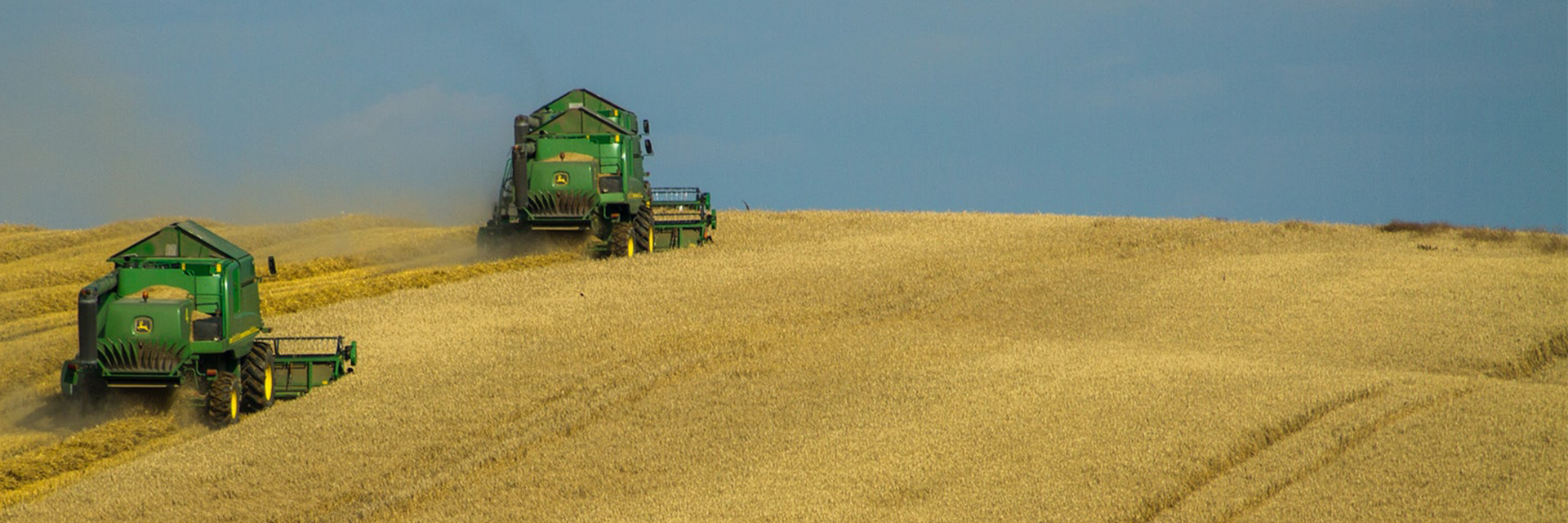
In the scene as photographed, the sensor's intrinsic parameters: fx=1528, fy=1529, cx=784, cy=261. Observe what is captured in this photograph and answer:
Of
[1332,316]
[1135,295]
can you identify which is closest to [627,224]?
[1135,295]

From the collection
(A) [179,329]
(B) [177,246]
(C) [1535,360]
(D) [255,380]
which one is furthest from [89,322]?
(C) [1535,360]

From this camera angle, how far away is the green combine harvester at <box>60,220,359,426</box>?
862 inches

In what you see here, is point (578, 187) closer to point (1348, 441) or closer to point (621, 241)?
point (621, 241)

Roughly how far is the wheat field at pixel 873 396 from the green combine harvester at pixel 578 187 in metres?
1.03

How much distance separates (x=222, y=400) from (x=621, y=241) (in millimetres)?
15066

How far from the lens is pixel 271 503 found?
19219 millimetres

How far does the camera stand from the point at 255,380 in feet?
77.0

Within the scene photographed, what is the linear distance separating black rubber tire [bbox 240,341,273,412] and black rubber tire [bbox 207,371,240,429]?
355mm

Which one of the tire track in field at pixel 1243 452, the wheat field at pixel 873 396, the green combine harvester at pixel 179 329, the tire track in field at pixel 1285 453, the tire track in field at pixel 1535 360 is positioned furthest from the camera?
the tire track in field at pixel 1535 360

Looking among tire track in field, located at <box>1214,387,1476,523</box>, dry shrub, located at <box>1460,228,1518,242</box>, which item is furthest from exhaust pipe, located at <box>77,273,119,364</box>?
dry shrub, located at <box>1460,228,1518,242</box>

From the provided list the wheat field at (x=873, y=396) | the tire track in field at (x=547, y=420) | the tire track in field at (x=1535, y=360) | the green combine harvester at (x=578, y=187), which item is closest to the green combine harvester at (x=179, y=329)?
the wheat field at (x=873, y=396)

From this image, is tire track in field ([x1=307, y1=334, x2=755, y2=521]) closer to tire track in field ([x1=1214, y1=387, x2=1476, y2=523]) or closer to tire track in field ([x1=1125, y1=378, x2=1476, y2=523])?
tire track in field ([x1=1125, y1=378, x2=1476, y2=523])

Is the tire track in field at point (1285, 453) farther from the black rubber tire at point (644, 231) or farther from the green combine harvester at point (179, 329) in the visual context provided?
the black rubber tire at point (644, 231)

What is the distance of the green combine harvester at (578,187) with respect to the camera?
119ft
